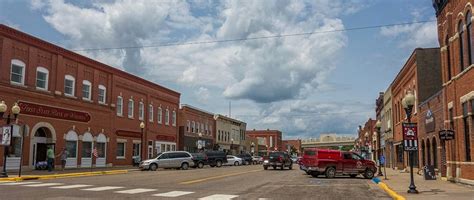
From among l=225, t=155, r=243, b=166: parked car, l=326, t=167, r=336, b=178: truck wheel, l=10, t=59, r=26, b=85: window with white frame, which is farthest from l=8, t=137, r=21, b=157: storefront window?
l=225, t=155, r=243, b=166: parked car

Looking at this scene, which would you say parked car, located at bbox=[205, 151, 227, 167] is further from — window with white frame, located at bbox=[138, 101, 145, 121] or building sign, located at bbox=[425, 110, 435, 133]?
building sign, located at bbox=[425, 110, 435, 133]

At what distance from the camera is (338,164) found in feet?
105

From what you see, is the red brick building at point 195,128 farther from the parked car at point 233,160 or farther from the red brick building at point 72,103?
the red brick building at point 72,103

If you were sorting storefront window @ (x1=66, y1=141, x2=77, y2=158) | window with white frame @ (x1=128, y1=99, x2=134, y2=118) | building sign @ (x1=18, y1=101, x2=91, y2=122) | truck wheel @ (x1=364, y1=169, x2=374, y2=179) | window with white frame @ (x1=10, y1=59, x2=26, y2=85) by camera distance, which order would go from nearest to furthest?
truck wheel @ (x1=364, y1=169, x2=374, y2=179) < window with white frame @ (x1=10, y1=59, x2=26, y2=85) < building sign @ (x1=18, y1=101, x2=91, y2=122) < storefront window @ (x1=66, y1=141, x2=77, y2=158) < window with white frame @ (x1=128, y1=99, x2=134, y2=118)

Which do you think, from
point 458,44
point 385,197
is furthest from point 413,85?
point 385,197

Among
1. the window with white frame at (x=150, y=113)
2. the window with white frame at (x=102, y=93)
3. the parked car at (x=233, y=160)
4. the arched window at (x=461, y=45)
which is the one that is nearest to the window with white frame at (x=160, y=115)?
the window with white frame at (x=150, y=113)

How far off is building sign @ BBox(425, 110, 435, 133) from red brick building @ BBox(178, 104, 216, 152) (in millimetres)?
35870

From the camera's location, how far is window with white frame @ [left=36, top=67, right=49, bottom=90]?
36.1 m

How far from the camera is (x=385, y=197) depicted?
1830 centimetres

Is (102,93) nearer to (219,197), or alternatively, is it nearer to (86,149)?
(86,149)

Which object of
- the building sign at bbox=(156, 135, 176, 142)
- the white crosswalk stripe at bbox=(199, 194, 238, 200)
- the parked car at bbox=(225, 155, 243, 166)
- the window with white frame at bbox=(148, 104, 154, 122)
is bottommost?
the white crosswalk stripe at bbox=(199, 194, 238, 200)

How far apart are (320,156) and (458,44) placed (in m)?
11.5

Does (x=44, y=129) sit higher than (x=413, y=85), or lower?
lower

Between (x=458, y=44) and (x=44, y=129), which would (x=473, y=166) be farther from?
(x=44, y=129)
